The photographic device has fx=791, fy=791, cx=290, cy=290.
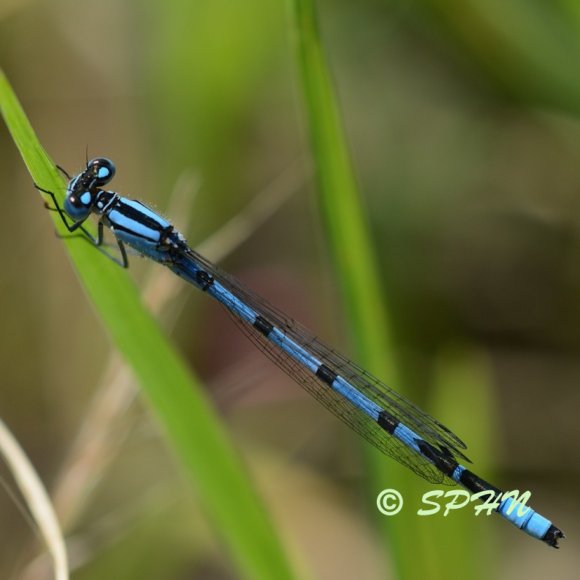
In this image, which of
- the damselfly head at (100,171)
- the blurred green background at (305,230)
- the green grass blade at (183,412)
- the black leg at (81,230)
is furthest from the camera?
the blurred green background at (305,230)

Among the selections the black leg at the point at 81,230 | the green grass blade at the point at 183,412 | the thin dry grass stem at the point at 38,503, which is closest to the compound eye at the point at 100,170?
the black leg at the point at 81,230

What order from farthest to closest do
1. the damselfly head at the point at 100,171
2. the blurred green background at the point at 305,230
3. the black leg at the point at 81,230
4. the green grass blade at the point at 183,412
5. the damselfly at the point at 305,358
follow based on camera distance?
the blurred green background at the point at 305,230
the damselfly head at the point at 100,171
the damselfly at the point at 305,358
the black leg at the point at 81,230
the green grass blade at the point at 183,412

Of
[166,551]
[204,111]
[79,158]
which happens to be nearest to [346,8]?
[204,111]

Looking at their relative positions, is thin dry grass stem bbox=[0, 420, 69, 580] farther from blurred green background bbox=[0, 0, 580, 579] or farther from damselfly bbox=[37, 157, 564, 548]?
blurred green background bbox=[0, 0, 580, 579]

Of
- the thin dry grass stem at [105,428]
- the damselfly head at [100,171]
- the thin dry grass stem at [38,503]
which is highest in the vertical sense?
the damselfly head at [100,171]

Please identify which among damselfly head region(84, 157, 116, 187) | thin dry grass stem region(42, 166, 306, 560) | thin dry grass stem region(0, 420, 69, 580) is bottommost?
thin dry grass stem region(0, 420, 69, 580)

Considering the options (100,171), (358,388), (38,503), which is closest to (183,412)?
(38,503)

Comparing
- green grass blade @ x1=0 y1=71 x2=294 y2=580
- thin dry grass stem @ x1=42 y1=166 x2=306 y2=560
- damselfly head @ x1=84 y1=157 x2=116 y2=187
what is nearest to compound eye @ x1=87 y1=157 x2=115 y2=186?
damselfly head @ x1=84 y1=157 x2=116 y2=187

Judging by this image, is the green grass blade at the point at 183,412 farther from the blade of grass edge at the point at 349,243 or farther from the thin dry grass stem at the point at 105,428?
the thin dry grass stem at the point at 105,428

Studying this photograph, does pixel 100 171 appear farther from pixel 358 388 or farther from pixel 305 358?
pixel 358 388
